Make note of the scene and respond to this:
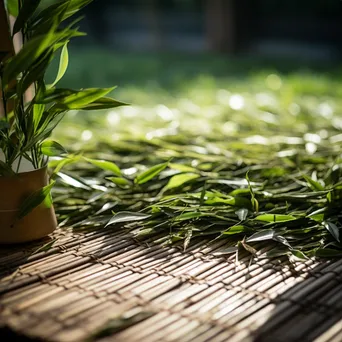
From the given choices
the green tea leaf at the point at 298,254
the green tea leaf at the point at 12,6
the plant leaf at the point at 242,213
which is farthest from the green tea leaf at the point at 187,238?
the green tea leaf at the point at 12,6

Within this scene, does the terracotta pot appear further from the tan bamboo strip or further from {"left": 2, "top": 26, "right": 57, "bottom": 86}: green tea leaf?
the tan bamboo strip

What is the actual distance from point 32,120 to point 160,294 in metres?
0.49

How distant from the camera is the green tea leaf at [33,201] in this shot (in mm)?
1444

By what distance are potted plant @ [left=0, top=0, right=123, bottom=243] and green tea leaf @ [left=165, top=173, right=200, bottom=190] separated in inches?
13.9

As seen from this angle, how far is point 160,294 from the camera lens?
4.09ft

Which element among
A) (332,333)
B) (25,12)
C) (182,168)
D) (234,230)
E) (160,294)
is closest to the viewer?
(332,333)

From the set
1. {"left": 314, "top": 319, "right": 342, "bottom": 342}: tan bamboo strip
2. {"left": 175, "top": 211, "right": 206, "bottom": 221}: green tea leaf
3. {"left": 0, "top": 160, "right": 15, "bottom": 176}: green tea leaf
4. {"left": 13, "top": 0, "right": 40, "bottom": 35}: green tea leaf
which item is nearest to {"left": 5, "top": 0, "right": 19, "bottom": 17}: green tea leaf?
{"left": 13, "top": 0, "right": 40, "bottom": 35}: green tea leaf

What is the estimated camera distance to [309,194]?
165 cm

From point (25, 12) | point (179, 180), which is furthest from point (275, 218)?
point (25, 12)

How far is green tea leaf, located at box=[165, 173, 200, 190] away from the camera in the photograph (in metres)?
1.78

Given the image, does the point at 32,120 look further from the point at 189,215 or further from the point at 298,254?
the point at 298,254

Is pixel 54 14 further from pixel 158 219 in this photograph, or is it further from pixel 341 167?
pixel 341 167

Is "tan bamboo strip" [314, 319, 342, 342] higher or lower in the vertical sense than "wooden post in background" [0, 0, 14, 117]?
lower

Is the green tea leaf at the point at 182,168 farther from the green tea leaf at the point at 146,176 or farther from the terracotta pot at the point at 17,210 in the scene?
the terracotta pot at the point at 17,210
